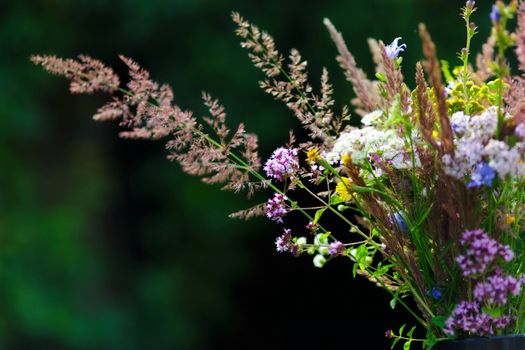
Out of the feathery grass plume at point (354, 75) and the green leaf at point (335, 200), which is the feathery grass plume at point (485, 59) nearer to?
the feathery grass plume at point (354, 75)

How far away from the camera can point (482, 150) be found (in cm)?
110

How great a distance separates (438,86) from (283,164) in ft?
0.89

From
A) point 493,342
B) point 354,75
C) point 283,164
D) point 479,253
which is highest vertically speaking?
point 354,75

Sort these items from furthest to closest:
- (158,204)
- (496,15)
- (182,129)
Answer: (158,204)
(182,129)
(496,15)

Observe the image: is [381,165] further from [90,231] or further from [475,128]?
[90,231]

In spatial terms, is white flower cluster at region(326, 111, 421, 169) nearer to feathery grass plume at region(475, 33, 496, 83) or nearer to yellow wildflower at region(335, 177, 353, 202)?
yellow wildflower at region(335, 177, 353, 202)

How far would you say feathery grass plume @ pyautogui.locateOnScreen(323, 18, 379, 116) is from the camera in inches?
46.8

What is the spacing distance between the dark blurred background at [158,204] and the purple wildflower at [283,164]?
3823mm

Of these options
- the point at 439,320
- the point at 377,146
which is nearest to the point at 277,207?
the point at 377,146

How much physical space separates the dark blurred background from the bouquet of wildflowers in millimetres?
3798

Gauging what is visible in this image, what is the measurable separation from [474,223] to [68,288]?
4734 millimetres

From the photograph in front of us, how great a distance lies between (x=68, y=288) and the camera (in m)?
5.60

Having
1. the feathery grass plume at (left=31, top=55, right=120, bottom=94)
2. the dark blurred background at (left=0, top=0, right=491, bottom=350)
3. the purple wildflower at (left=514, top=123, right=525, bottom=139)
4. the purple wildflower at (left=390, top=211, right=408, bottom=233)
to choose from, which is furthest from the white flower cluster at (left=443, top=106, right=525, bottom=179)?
Result: the dark blurred background at (left=0, top=0, right=491, bottom=350)

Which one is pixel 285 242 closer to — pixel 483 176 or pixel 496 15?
pixel 483 176
